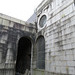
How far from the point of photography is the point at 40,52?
7617 millimetres

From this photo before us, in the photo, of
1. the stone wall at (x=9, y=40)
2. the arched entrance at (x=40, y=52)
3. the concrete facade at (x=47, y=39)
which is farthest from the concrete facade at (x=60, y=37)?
the stone wall at (x=9, y=40)

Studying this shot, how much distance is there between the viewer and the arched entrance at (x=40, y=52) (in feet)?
23.5

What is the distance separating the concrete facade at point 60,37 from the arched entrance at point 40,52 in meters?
0.67

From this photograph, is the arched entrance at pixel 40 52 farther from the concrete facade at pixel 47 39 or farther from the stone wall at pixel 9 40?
the stone wall at pixel 9 40

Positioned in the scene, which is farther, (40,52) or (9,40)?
(40,52)

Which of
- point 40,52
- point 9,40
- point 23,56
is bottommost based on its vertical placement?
point 23,56

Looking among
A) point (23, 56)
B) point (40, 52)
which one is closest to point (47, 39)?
point (40, 52)

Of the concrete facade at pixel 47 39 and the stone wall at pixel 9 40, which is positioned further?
the stone wall at pixel 9 40

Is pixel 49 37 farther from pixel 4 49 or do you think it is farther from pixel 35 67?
pixel 4 49

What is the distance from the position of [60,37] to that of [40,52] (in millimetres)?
2590

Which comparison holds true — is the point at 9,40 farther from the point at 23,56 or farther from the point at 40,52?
the point at 23,56

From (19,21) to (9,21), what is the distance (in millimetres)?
879

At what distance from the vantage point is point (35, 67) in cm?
764

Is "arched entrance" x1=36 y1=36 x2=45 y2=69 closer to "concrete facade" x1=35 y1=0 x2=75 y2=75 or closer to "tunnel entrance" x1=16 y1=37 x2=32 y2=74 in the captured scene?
"concrete facade" x1=35 y1=0 x2=75 y2=75
